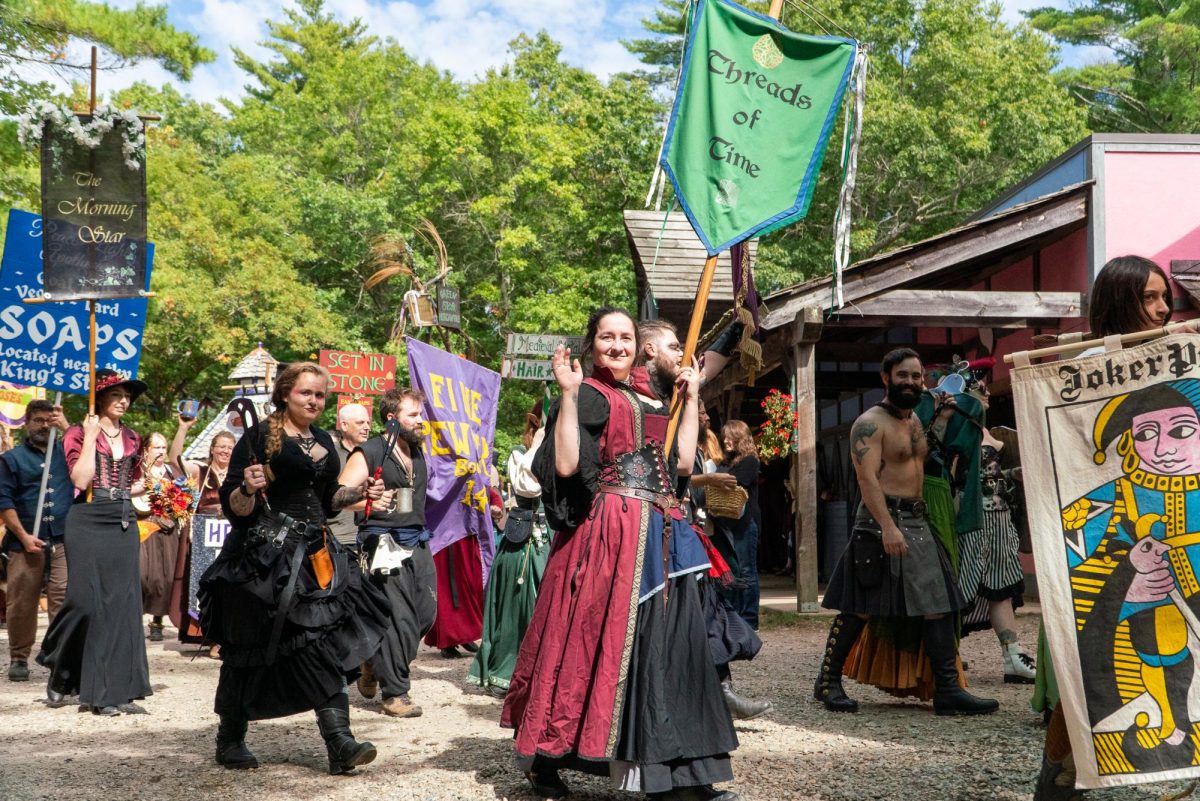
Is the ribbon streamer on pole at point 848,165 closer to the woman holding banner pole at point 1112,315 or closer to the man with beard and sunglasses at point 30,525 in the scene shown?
the woman holding banner pole at point 1112,315

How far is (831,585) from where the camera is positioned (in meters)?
6.61

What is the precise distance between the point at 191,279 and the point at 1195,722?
83.1 ft

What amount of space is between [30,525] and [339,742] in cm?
437

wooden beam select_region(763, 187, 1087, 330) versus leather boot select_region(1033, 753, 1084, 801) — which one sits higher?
wooden beam select_region(763, 187, 1087, 330)

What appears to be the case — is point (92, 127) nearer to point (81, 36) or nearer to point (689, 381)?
point (689, 381)

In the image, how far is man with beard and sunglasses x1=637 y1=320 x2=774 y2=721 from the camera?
5168 mm

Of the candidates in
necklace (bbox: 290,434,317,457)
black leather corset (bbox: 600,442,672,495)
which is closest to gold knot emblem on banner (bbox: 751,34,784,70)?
black leather corset (bbox: 600,442,672,495)

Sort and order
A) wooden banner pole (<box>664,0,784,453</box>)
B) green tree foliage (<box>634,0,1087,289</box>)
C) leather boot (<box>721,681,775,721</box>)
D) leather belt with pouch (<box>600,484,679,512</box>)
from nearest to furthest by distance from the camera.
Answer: leather belt with pouch (<box>600,484,679,512</box>) → wooden banner pole (<box>664,0,784,453</box>) → leather boot (<box>721,681,775,721</box>) → green tree foliage (<box>634,0,1087,289</box>)

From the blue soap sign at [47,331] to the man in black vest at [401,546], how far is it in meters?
2.53

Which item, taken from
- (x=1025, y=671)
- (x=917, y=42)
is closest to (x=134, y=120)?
(x=1025, y=671)

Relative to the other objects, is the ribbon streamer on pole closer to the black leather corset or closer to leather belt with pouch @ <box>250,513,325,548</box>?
the black leather corset

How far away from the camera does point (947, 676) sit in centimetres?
632

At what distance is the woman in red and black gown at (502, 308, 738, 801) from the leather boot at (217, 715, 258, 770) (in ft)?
4.45

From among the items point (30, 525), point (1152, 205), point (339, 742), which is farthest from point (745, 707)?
point (1152, 205)
